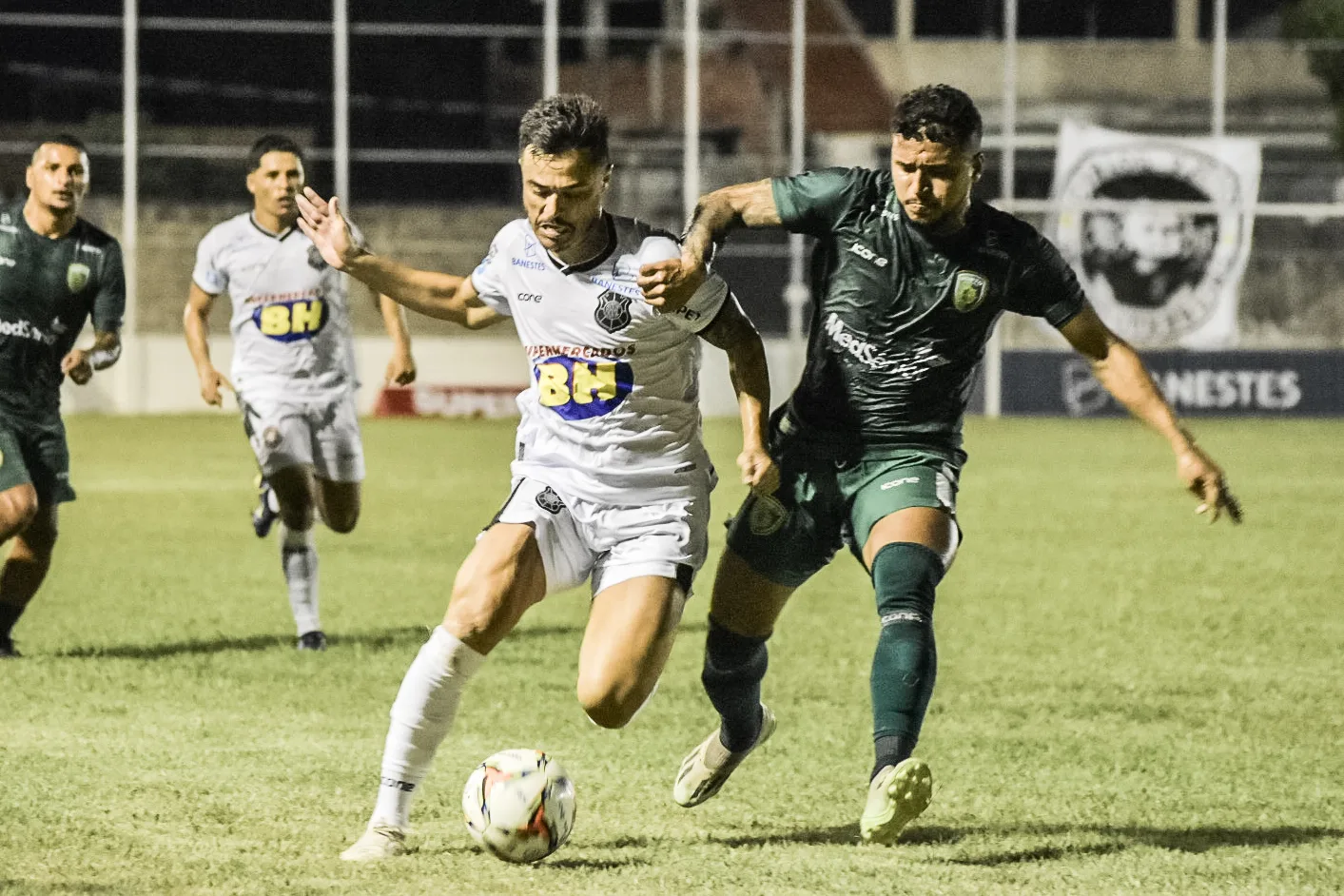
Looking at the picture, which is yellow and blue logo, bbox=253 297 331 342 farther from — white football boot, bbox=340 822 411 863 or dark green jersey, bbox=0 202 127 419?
white football boot, bbox=340 822 411 863

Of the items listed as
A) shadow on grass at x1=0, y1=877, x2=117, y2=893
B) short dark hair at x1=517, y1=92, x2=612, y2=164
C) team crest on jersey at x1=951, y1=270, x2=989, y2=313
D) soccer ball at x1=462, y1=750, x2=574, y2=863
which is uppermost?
short dark hair at x1=517, y1=92, x2=612, y2=164

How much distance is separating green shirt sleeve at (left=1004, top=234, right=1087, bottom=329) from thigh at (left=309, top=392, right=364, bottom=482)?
4.46 metres

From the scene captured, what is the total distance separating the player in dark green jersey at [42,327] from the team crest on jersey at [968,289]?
13.5 ft

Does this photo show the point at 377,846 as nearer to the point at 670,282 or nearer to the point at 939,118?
the point at 670,282

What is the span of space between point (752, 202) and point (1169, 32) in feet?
106

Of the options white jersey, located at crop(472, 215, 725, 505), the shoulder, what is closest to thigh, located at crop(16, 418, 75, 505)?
the shoulder

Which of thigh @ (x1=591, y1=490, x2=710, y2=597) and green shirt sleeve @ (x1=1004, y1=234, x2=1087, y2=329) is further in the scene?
green shirt sleeve @ (x1=1004, y1=234, x2=1087, y2=329)

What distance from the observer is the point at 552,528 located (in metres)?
5.33

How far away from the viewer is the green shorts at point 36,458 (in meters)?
8.48

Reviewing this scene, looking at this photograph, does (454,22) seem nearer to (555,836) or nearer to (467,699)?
(467,699)

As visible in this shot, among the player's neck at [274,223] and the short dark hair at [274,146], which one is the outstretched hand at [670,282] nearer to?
the short dark hair at [274,146]

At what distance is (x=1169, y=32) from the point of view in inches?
1422

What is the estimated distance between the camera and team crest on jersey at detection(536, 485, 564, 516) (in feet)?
17.5

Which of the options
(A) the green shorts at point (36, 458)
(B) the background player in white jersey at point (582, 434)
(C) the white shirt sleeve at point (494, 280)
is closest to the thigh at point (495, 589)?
(B) the background player in white jersey at point (582, 434)
